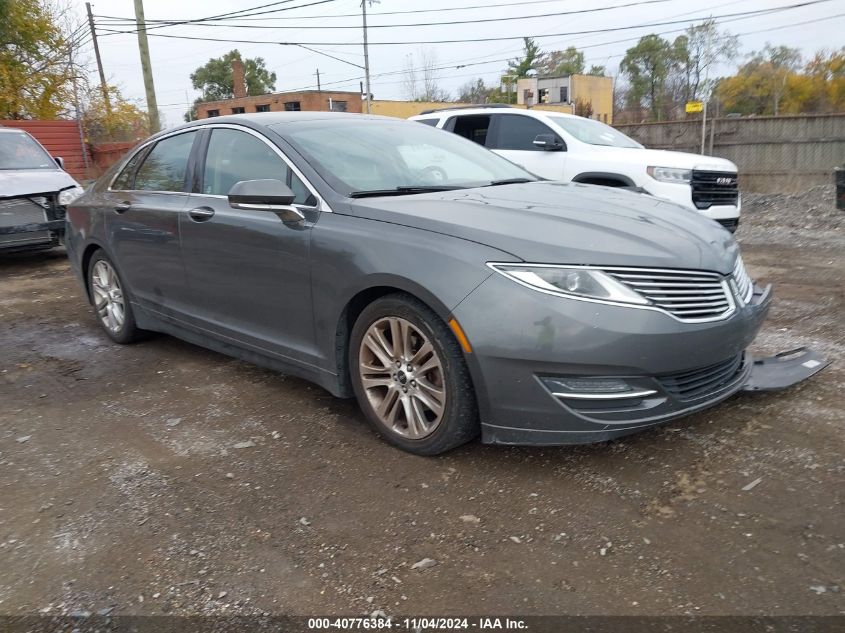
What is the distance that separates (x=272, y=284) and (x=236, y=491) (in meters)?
1.20

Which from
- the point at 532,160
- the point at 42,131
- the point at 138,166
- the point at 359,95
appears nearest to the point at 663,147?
the point at 532,160

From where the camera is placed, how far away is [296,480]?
10.5 ft

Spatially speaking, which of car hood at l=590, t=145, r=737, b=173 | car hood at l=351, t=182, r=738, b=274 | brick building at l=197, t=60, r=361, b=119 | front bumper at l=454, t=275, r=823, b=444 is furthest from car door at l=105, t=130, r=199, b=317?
brick building at l=197, t=60, r=361, b=119

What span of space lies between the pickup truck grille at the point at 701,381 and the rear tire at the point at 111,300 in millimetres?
3980

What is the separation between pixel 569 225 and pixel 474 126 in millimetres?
6894

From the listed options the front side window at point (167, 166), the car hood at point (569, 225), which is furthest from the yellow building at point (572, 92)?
the car hood at point (569, 225)

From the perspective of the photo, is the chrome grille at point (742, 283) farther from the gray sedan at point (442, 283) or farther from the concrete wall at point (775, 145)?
the concrete wall at point (775, 145)

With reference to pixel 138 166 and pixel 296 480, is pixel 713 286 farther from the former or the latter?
pixel 138 166

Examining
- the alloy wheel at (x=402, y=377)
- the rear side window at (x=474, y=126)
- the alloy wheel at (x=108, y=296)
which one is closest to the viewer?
the alloy wheel at (x=402, y=377)

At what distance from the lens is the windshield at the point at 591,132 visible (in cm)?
885

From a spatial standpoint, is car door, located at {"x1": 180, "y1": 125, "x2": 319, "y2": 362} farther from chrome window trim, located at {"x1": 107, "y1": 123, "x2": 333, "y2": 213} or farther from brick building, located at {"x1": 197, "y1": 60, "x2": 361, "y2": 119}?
brick building, located at {"x1": 197, "y1": 60, "x2": 361, "y2": 119}

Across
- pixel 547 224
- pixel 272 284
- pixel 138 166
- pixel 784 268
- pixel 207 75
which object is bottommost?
pixel 784 268

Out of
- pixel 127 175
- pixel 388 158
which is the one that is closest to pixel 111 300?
pixel 127 175

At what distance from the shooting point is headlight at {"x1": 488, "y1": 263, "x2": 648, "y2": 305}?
2811 mm
